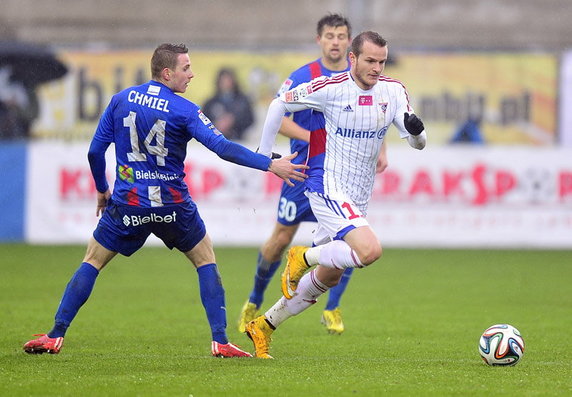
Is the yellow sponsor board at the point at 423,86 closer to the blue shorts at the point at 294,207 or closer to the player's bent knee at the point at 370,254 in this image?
the blue shorts at the point at 294,207

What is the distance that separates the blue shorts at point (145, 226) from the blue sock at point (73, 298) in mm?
230

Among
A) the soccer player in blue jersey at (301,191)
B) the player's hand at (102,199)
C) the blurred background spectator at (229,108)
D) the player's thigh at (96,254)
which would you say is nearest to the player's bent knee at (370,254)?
the player's thigh at (96,254)

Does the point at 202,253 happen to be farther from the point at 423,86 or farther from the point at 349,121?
the point at 423,86

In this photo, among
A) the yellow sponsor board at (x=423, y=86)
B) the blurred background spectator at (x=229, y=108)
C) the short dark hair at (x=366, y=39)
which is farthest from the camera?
the yellow sponsor board at (x=423, y=86)

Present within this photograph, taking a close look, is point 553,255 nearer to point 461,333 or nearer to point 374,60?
point 461,333

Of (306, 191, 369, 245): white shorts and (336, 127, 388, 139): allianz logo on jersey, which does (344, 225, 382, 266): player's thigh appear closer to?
(306, 191, 369, 245): white shorts

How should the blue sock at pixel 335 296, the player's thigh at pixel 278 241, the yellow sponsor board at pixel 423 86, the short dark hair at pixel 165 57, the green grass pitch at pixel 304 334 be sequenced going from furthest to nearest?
the yellow sponsor board at pixel 423 86
the player's thigh at pixel 278 241
the blue sock at pixel 335 296
the short dark hair at pixel 165 57
the green grass pitch at pixel 304 334

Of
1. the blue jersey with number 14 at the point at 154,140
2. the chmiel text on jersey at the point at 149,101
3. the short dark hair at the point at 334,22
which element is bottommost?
the blue jersey with number 14 at the point at 154,140

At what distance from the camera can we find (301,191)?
30.9 ft

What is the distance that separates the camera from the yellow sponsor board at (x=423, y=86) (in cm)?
2142

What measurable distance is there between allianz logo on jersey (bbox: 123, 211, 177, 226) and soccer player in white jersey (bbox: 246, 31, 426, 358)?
0.77m

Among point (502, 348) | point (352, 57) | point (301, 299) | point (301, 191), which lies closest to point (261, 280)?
point (301, 191)

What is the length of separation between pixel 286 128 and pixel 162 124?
7.08 feet

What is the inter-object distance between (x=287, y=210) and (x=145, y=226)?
2.18 m
